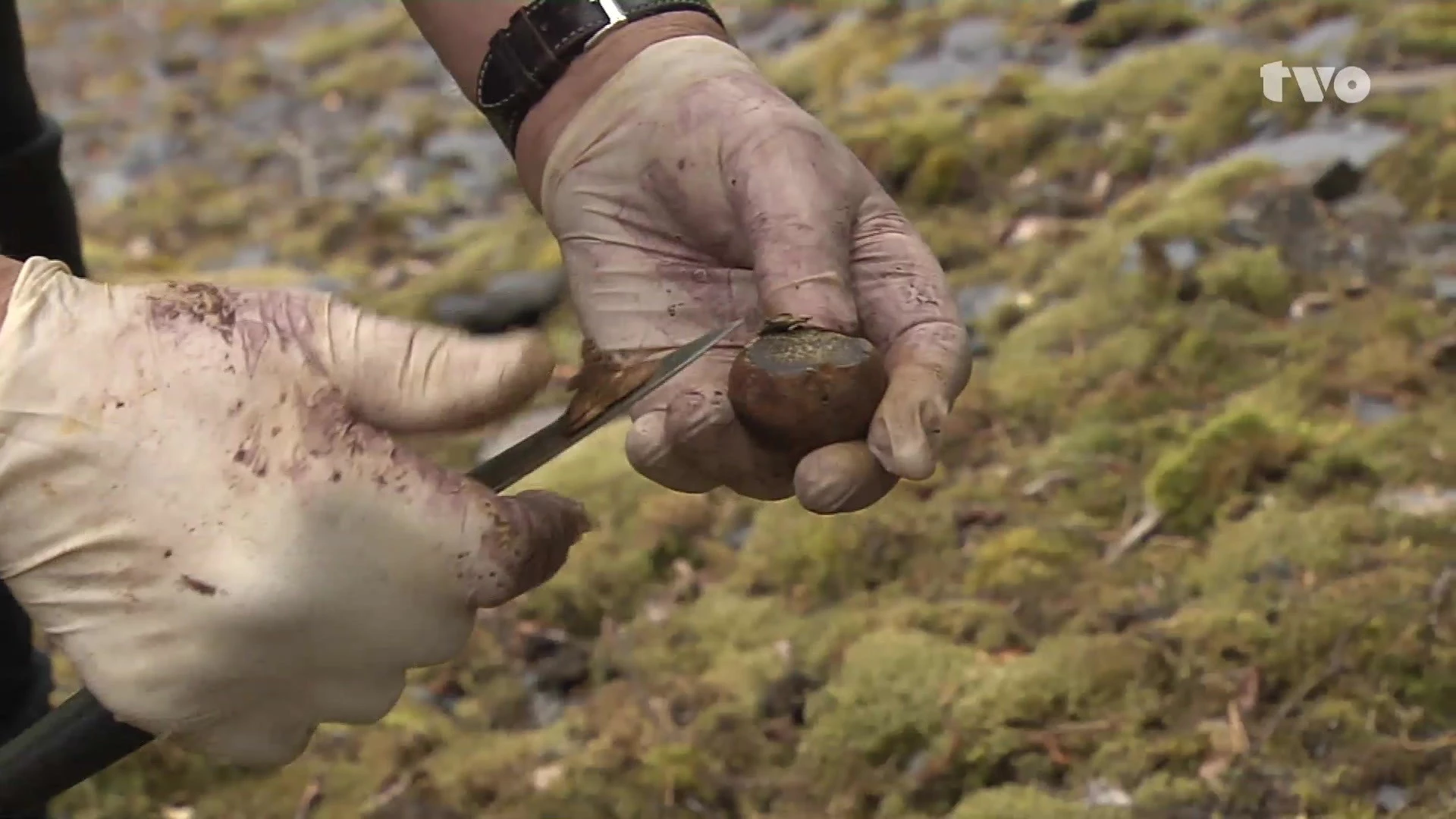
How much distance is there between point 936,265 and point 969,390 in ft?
3.68

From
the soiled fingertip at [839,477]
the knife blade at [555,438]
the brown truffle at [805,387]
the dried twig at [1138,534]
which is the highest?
the knife blade at [555,438]

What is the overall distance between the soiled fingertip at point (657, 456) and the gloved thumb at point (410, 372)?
0.16 metres

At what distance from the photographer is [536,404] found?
9.71 ft

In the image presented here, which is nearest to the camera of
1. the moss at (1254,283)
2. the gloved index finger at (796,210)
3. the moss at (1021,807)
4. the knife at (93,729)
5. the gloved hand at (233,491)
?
the gloved hand at (233,491)

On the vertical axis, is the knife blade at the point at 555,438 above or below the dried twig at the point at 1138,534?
above

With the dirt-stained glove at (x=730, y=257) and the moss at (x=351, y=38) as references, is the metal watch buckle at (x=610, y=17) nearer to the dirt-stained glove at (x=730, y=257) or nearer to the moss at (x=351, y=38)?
the dirt-stained glove at (x=730, y=257)

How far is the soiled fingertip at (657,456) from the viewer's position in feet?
4.53

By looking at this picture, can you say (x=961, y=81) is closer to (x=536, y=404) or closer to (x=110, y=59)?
(x=536, y=404)

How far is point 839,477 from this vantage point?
51.4 inches

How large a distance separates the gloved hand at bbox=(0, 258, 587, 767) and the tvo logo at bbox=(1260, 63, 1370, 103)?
104 inches

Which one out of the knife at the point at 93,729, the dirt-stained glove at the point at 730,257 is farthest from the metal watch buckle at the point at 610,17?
the knife at the point at 93,729

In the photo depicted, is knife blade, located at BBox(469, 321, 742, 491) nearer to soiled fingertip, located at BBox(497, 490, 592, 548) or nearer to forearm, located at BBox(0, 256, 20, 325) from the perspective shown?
soiled fingertip, located at BBox(497, 490, 592, 548)

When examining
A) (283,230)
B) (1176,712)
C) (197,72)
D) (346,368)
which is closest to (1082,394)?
(1176,712)

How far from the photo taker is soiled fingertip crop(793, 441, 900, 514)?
131cm
